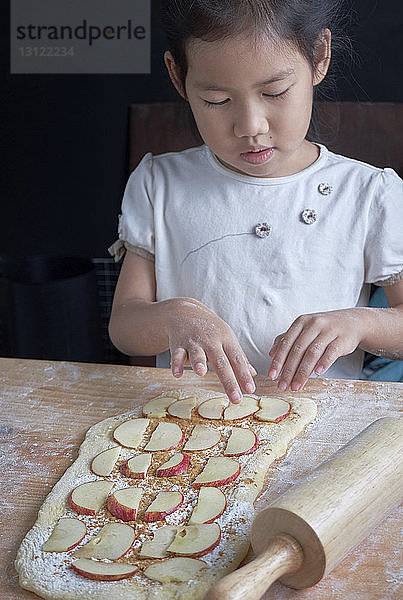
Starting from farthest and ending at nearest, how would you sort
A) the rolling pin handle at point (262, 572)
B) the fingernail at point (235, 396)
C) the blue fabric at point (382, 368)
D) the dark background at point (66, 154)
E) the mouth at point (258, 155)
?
the dark background at point (66, 154) < the blue fabric at point (382, 368) < the mouth at point (258, 155) < the fingernail at point (235, 396) < the rolling pin handle at point (262, 572)

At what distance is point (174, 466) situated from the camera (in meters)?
0.85

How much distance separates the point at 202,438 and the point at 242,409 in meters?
0.09

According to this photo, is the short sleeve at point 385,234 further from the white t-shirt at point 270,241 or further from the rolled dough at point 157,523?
the rolled dough at point 157,523

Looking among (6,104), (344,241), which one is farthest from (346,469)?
(6,104)

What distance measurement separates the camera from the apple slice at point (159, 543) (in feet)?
2.31

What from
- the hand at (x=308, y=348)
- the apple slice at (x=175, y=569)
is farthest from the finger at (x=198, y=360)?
the apple slice at (x=175, y=569)

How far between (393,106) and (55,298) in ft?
3.80

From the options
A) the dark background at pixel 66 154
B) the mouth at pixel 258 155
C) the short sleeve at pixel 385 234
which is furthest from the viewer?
the dark background at pixel 66 154

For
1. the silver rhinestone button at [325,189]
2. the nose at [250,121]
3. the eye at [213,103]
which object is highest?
the eye at [213,103]

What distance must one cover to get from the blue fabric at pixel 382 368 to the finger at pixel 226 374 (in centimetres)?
57

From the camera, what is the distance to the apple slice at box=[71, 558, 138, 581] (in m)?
0.68

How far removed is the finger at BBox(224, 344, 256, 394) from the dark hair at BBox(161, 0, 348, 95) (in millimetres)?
474

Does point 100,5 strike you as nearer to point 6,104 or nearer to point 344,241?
point 6,104

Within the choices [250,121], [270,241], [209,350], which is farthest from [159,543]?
[270,241]
